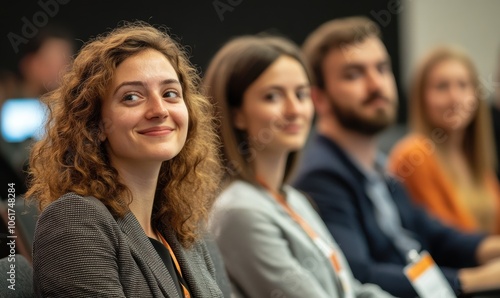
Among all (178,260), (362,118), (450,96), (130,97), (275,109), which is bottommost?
(450,96)

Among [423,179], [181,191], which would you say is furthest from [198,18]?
[181,191]

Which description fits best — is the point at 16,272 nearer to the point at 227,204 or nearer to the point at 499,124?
the point at 227,204

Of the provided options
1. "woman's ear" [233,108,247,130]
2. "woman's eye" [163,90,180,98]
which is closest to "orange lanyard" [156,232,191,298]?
"woman's eye" [163,90,180,98]

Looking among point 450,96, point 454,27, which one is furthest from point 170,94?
point 454,27

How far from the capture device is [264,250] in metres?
2.01

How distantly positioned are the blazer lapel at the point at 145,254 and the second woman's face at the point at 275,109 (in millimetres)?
836

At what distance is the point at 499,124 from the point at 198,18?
2.46 metres

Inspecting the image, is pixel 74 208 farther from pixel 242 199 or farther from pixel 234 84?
pixel 234 84

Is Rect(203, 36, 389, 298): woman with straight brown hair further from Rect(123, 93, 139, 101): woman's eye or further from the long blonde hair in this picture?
the long blonde hair

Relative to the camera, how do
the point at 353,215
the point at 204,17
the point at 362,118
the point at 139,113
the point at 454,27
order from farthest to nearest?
1. the point at 454,27
2. the point at 204,17
3. the point at 362,118
4. the point at 353,215
5. the point at 139,113

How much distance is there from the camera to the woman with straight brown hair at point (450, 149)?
10.5 feet

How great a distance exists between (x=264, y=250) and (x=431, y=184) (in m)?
1.40

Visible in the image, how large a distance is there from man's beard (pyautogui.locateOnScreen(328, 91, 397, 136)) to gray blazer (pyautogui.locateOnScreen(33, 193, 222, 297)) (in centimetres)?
151

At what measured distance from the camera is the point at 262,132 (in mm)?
2217
